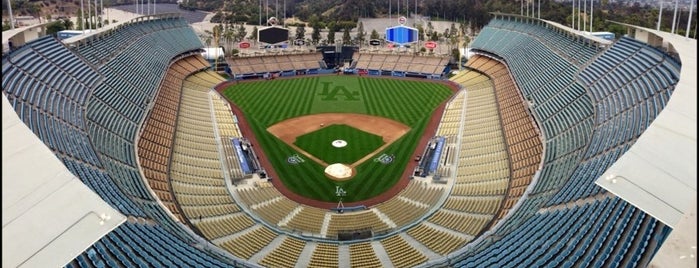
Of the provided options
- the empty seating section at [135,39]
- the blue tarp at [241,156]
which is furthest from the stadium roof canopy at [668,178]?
the empty seating section at [135,39]

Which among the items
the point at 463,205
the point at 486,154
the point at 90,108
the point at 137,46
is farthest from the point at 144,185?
the point at 137,46

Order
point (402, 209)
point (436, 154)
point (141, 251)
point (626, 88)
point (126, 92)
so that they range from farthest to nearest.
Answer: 1. point (126, 92)
2. point (436, 154)
3. point (626, 88)
4. point (402, 209)
5. point (141, 251)

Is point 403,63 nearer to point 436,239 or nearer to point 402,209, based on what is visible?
point 402,209

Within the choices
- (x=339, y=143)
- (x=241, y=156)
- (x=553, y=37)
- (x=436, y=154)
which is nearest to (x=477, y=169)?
(x=436, y=154)

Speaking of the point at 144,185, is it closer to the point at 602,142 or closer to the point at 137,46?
the point at 602,142

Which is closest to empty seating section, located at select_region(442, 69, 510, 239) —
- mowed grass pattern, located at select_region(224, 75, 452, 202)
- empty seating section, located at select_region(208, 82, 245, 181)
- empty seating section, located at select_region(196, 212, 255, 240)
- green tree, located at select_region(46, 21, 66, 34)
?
mowed grass pattern, located at select_region(224, 75, 452, 202)

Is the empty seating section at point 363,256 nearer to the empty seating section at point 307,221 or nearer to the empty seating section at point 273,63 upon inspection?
the empty seating section at point 307,221

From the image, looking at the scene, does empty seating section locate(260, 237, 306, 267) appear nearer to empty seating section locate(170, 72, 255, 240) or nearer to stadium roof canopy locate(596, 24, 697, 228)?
empty seating section locate(170, 72, 255, 240)
